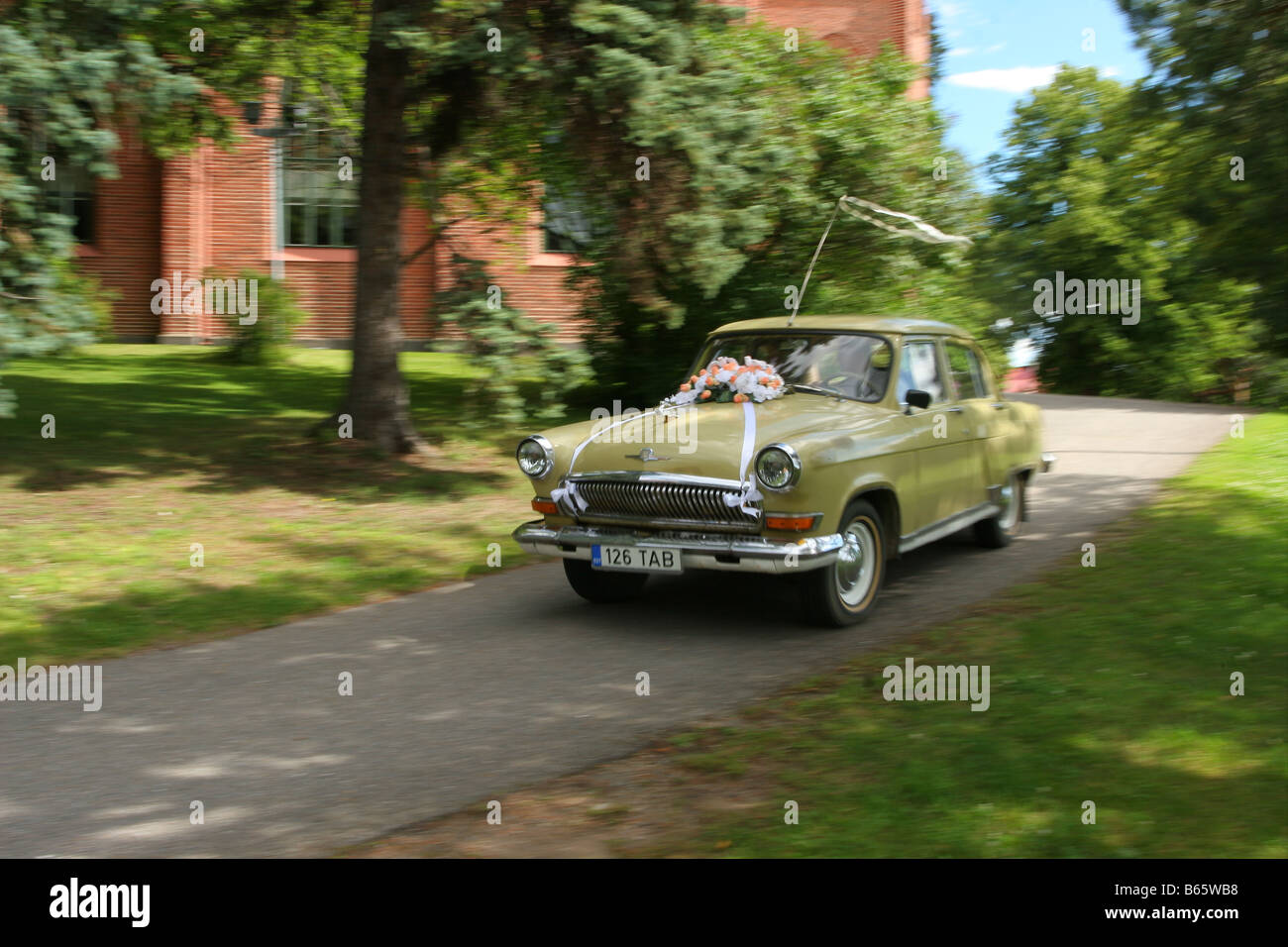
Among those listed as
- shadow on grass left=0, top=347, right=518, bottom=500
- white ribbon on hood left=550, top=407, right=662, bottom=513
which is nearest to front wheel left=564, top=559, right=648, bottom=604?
white ribbon on hood left=550, top=407, right=662, bottom=513

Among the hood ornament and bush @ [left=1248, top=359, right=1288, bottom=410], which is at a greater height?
bush @ [left=1248, top=359, right=1288, bottom=410]

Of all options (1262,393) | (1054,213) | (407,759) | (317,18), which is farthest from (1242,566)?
(1054,213)

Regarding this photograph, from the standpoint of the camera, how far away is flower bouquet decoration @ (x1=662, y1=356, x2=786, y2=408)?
26.9 ft

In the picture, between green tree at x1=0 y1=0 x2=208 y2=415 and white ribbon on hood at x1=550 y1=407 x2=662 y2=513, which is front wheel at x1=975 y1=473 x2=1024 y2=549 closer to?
white ribbon on hood at x1=550 y1=407 x2=662 y2=513

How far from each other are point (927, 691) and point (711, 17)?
29.4ft

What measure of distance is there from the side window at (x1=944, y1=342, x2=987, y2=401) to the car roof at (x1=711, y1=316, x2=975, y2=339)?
7.7 inches

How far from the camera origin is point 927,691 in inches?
235

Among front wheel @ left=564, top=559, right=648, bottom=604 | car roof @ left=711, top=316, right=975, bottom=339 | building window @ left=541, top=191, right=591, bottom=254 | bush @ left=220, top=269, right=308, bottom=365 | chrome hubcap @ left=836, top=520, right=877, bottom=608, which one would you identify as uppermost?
building window @ left=541, top=191, right=591, bottom=254

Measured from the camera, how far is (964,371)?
9414mm

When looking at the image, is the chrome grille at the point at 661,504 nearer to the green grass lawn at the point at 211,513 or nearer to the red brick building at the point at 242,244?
the green grass lawn at the point at 211,513

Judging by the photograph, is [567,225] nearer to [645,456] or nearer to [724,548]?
[645,456]

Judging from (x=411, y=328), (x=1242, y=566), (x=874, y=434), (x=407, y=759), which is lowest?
(x=407, y=759)

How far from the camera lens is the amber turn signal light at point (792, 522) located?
700 centimetres
